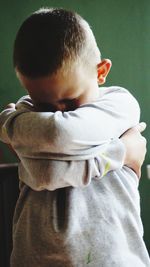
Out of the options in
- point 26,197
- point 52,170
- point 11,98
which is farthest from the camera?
point 11,98

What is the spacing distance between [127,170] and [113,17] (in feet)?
3.79

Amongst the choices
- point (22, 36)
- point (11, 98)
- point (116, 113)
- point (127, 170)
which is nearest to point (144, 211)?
point (11, 98)

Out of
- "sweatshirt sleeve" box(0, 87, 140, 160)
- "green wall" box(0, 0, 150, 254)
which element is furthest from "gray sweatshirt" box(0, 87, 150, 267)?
"green wall" box(0, 0, 150, 254)

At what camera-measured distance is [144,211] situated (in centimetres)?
186

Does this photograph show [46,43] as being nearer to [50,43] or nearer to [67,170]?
[50,43]

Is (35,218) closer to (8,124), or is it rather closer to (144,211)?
(8,124)

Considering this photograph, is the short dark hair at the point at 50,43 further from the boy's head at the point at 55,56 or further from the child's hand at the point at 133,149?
the child's hand at the point at 133,149

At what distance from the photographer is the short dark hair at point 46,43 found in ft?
2.37

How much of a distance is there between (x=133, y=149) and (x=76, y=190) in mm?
218

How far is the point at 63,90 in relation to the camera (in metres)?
0.75

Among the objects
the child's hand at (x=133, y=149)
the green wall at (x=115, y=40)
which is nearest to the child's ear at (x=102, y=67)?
the child's hand at (x=133, y=149)

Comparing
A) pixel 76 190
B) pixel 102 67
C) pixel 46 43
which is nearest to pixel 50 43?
pixel 46 43

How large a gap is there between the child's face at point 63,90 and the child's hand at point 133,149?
13cm

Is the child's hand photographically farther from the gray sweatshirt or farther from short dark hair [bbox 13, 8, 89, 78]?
short dark hair [bbox 13, 8, 89, 78]
